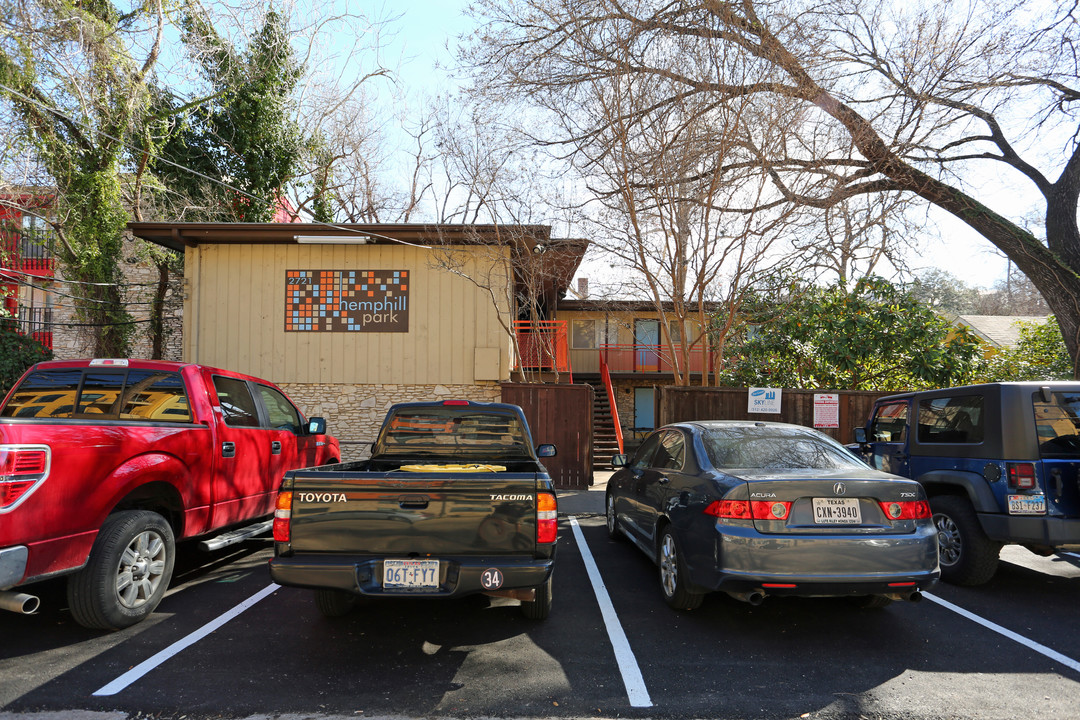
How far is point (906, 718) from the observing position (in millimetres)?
3297

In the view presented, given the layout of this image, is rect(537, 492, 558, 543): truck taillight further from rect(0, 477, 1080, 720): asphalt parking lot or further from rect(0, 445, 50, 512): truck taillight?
rect(0, 445, 50, 512): truck taillight

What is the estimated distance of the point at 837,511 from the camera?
4.22 meters

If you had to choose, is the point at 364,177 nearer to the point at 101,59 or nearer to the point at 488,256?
the point at 101,59

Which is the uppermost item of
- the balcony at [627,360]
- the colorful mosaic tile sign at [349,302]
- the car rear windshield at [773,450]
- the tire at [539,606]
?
the colorful mosaic tile sign at [349,302]

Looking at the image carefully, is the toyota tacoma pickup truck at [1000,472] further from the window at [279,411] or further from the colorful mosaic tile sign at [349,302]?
the colorful mosaic tile sign at [349,302]

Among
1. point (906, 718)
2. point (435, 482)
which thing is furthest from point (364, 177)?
point (906, 718)

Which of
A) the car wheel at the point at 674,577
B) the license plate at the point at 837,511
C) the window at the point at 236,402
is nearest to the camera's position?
the license plate at the point at 837,511

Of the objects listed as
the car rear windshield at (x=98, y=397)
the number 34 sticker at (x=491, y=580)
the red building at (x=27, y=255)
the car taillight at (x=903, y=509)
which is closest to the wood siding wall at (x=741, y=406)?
the car taillight at (x=903, y=509)

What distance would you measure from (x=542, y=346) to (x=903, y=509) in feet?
39.8

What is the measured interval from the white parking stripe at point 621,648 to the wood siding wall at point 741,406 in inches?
232

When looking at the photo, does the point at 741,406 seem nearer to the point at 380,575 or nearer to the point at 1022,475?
the point at 1022,475

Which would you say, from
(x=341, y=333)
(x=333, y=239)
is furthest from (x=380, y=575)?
(x=341, y=333)

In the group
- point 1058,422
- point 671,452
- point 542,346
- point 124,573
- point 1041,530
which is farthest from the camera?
point 542,346

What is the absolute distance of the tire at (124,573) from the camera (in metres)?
4.14
